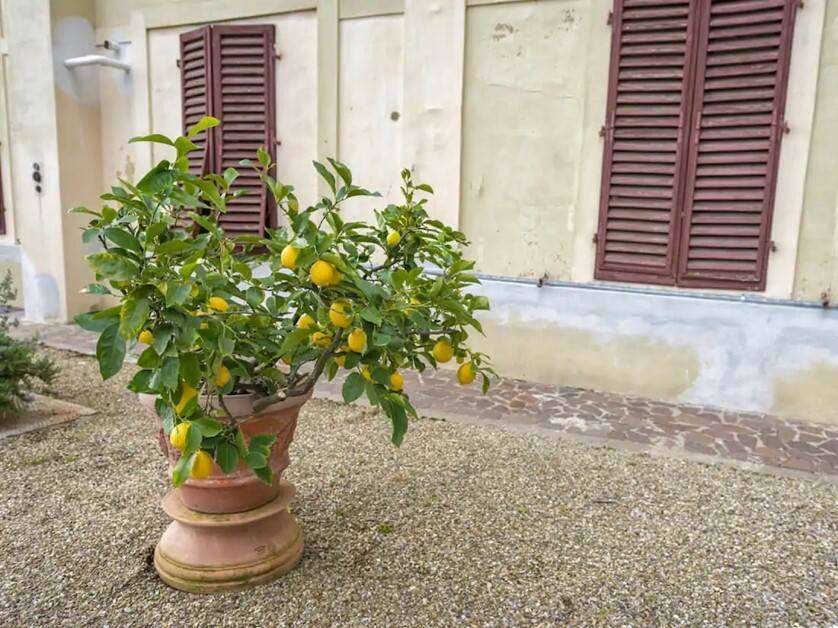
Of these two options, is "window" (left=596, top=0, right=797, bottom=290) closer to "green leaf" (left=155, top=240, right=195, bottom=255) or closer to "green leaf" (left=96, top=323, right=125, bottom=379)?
"green leaf" (left=155, top=240, right=195, bottom=255)

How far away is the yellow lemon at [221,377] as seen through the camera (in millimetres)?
2041

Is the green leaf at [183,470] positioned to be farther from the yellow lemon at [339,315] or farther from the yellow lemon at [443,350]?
the yellow lemon at [443,350]

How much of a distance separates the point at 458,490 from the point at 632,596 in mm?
1109

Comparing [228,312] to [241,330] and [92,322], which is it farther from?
[92,322]

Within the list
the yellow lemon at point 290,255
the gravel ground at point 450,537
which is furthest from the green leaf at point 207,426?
the gravel ground at point 450,537

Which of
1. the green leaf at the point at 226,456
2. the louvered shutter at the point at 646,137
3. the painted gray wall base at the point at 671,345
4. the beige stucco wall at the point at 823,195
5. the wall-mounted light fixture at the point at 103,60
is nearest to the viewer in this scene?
the green leaf at the point at 226,456

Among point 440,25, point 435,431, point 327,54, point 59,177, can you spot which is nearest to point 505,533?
point 435,431

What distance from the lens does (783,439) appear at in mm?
4406

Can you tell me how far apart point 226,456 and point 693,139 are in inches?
163

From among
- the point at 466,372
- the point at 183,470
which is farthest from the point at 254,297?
the point at 466,372

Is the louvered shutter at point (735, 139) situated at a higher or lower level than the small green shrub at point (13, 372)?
higher

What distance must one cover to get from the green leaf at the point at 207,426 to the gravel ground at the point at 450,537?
76 cm

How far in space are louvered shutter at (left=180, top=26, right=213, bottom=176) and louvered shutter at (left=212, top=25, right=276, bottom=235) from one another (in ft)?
0.29

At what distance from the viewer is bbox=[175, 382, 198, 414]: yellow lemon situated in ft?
6.63
